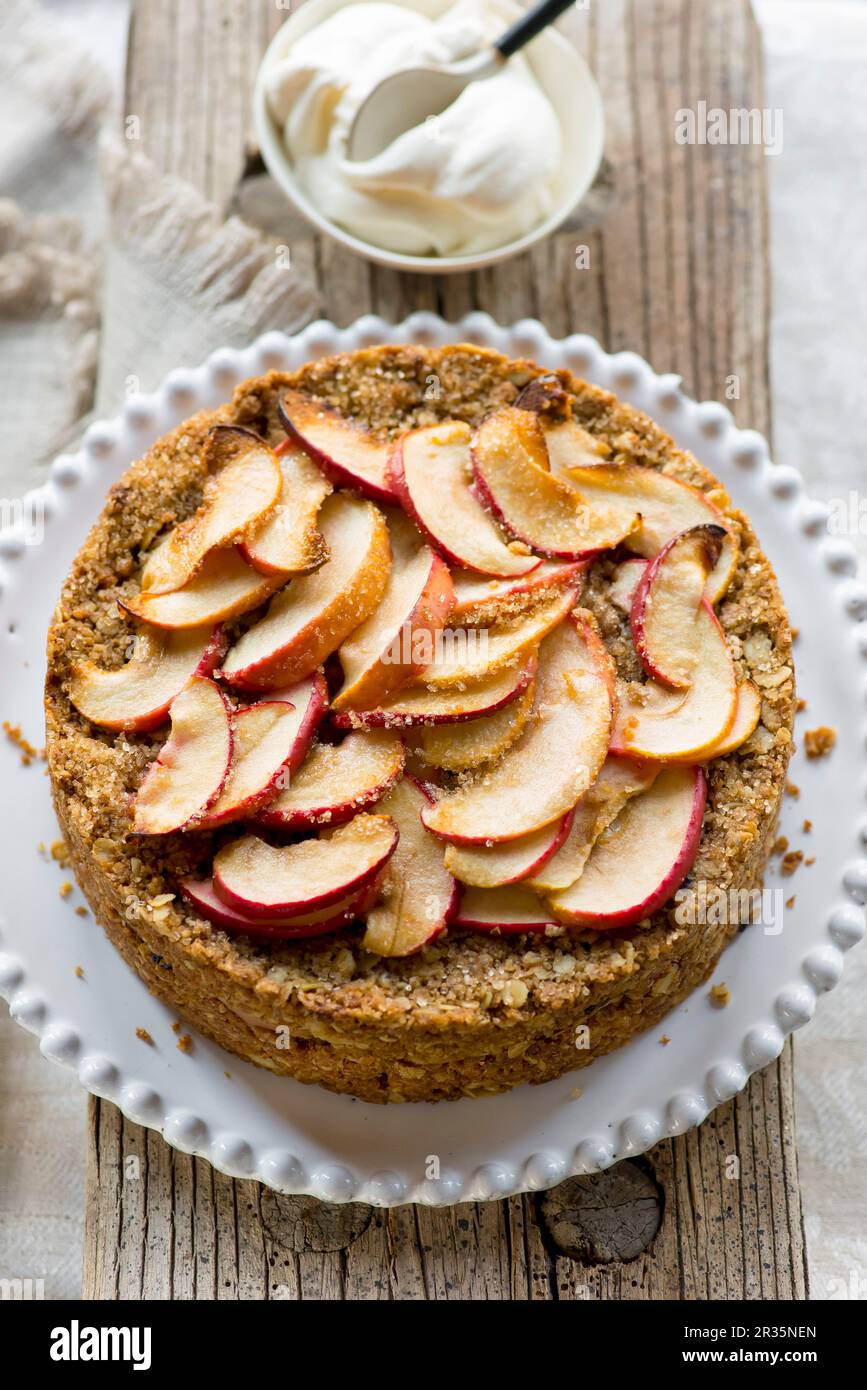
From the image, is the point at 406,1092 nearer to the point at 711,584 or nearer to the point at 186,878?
the point at 186,878

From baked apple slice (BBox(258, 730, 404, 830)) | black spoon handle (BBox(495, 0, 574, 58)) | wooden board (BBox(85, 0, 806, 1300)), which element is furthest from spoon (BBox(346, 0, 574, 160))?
baked apple slice (BBox(258, 730, 404, 830))

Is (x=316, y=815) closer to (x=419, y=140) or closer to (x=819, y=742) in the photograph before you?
(x=819, y=742)

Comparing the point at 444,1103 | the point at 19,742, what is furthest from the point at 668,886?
the point at 19,742

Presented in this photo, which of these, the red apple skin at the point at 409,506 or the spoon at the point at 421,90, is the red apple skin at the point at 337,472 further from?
the spoon at the point at 421,90

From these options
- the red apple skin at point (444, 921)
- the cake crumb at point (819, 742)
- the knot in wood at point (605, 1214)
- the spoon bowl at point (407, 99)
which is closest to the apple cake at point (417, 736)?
the red apple skin at point (444, 921)

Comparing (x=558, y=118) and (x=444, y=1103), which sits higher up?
(x=558, y=118)

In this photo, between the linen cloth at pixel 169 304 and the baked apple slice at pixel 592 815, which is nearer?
the baked apple slice at pixel 592 815
